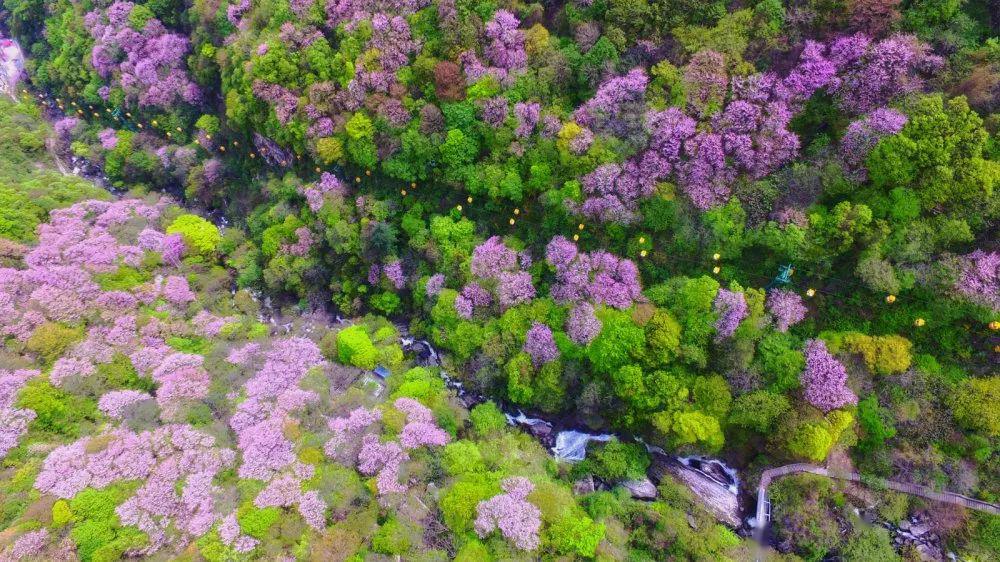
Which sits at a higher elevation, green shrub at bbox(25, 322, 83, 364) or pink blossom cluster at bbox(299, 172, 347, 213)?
pink blossom cluster at bbox(299, 172, 347, 213)

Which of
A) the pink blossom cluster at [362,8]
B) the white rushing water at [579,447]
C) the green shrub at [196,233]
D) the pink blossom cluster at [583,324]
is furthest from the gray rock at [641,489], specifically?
the green shrub at [196,233]

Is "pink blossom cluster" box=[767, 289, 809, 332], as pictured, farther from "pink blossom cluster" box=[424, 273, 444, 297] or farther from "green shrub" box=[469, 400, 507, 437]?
"pink blossom cluster" box=[424, 273, 444, 297]

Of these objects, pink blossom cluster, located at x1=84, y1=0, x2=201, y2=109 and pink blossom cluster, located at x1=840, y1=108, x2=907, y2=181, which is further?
pink blossom cluster, located at x1=84, y1=0, x2=201, y2=109

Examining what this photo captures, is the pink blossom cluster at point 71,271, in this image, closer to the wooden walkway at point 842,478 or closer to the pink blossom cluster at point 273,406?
the pink blossom cluster at point 273,406

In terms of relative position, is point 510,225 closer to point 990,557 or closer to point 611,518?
point 611,518

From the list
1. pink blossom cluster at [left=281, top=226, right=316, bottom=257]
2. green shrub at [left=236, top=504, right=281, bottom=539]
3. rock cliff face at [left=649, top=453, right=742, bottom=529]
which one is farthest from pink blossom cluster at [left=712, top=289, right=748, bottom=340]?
pink blossom cluster at [left=281, top=226, right=316, bottom=257]

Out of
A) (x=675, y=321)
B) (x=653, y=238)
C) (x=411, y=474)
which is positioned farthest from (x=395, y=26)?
(x=411, y=474)
